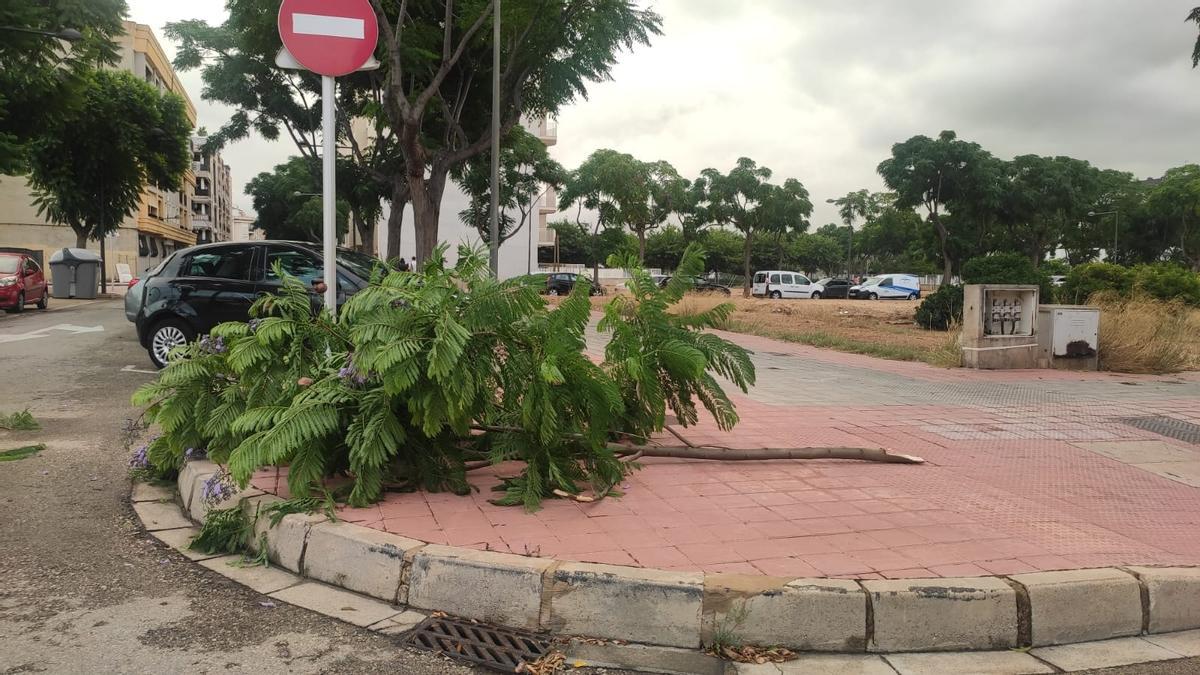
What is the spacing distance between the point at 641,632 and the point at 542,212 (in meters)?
59.2

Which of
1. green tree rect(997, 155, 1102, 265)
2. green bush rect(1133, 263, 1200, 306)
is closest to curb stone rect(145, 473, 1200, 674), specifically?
green bush rect(1133, 263, 1200, 306)

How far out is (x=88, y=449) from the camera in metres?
5.97

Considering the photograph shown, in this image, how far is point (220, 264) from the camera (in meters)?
10.0

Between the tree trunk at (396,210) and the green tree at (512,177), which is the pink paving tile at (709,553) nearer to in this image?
the tree trunk at (396,210)

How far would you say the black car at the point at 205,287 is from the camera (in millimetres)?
9789

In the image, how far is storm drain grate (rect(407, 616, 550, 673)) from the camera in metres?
2.86

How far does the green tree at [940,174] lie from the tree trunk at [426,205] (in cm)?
2060

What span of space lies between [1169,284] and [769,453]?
16891mm

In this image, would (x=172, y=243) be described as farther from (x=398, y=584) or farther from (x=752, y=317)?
(x=398, y=584)

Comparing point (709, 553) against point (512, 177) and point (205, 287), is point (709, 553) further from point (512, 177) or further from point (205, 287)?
point (512, 177)

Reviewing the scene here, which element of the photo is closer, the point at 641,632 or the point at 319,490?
the point at 641,632

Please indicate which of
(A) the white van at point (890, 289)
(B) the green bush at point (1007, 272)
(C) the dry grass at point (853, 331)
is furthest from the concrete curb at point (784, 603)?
(A) the white van at point (890, 289)

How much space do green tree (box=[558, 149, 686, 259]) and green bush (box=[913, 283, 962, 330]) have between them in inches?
793

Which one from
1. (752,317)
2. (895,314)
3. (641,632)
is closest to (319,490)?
(641,632)
